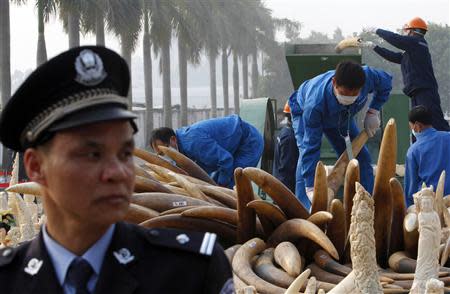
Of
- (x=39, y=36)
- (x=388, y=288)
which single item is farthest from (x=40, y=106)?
(x=39, y=36)

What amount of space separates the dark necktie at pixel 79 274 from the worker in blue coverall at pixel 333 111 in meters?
4.48

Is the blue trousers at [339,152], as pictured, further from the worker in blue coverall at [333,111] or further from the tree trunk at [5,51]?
the tree trunk at [5,51]

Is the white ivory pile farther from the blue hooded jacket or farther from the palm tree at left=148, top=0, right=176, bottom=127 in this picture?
the palm tree at left=148, top=0, right=176, bottom=127

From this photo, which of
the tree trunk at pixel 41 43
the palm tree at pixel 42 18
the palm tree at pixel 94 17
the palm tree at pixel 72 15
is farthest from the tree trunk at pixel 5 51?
the palm tree at pixel 94 17

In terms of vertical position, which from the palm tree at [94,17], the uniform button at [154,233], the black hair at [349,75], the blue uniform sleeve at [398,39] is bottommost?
the uniform button at [154,233]

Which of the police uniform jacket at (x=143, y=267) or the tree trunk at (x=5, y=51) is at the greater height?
the tree trunk at (x=5, y=51)

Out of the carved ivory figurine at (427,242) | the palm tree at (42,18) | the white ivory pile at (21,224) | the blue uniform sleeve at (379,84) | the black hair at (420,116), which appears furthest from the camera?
the palm tree at (42,18)

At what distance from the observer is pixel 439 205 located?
14.8 ft

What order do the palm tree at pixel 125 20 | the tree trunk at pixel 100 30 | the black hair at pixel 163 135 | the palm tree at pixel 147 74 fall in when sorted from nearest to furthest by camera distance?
1. the black hair at pixel 163 135
2. the tree trunk at pixel 100 30
3. the palm tree at pixel 125 20
4. the palm tree at pixel 147 74

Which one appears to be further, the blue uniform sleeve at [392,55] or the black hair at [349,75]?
the blue uniform sleeve at [392,55]

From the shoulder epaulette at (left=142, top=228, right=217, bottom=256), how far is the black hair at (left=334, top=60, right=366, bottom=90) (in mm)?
4227

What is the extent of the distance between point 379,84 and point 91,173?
17.0ft

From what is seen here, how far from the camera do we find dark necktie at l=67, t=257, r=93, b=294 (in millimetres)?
→ 1960

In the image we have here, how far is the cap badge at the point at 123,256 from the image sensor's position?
2.03 metres
